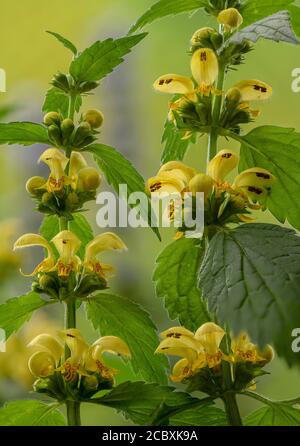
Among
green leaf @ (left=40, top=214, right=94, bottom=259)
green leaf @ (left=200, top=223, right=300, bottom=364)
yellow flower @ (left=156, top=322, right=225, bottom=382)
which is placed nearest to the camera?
green leaf @ (left=200, top=223, right=300, bottom=364)

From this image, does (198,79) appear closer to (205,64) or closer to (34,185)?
(205,64)

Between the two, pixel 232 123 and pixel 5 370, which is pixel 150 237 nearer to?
pixel 5 370

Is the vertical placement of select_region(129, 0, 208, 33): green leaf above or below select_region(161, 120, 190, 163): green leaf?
above

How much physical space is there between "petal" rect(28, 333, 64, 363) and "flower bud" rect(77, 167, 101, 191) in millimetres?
109

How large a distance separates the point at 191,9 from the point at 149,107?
139 cm

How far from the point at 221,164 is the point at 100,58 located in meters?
0.11

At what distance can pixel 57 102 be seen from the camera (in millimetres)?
583

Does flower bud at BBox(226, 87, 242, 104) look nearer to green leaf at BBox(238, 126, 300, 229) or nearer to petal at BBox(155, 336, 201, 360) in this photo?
green leaf at BBox(238, 126, 300, 229)

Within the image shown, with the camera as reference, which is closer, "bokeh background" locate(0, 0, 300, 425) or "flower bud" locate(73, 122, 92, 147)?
"flower bud" locate(73, 122, 92, 147)

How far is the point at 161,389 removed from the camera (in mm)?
479

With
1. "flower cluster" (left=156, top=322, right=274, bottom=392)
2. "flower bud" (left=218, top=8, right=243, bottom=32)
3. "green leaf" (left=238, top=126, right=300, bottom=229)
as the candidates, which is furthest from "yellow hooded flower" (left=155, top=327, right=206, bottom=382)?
"flower bud" (left=218, top=8, right=243, bottom=32)

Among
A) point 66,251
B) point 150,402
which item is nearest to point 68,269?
point 66,251

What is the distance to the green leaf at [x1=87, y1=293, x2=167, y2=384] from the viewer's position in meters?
0.53
